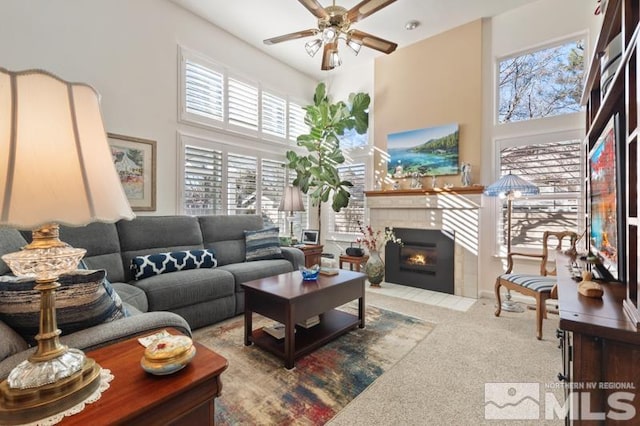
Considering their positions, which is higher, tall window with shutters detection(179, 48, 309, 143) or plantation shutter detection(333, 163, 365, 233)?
tall window with shutters detection(179, 48, 309, 143)

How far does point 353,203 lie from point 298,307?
10.7 ft

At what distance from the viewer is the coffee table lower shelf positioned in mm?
2211


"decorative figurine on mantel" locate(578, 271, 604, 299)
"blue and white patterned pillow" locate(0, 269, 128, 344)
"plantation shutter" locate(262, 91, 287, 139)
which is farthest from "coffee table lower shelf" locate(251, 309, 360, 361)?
"plantation shutter" locate(262, 91, 287, 139)

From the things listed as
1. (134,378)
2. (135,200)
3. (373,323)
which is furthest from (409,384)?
(135,200)

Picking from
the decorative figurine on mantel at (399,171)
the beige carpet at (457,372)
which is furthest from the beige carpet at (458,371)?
the decorative figurine on mantel at (399,171)

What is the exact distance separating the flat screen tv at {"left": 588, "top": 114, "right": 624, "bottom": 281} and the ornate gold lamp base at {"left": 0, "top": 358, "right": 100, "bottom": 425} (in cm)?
201

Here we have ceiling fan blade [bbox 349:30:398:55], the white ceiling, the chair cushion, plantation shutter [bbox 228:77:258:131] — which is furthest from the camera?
plantation shutter [bbox 228:77:258:131]

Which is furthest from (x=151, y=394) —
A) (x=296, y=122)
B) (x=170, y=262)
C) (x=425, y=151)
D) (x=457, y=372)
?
(x=296, y=122)

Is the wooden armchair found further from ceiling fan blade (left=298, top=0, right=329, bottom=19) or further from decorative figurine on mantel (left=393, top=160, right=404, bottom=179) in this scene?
ceiling fan blade (left=298, top=0, right=329, bottom=19)

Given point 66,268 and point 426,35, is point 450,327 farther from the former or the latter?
point 426,35

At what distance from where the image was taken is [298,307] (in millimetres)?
2170

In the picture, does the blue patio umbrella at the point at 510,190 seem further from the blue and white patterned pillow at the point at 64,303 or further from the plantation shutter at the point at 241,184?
the blue and white patterned pillow at the point at 64,303

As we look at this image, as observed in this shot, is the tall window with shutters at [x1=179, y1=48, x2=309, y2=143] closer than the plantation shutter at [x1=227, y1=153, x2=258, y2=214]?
Yes

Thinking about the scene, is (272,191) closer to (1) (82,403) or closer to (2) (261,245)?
(2) (261,245)
